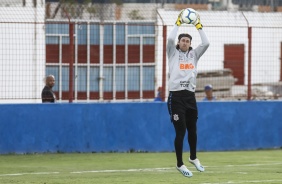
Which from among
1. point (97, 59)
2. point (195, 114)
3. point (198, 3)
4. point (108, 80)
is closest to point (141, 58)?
point (108, 80)

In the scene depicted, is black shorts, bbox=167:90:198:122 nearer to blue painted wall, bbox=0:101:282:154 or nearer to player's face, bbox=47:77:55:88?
blue painted wall, bbox=0:101:282:154

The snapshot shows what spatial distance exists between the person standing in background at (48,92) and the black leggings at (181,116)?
6821mm

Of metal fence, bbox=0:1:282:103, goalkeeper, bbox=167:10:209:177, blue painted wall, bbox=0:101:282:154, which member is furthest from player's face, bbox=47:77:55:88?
goalkeeper, bbox=167:10:209:177

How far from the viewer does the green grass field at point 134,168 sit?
595 inches

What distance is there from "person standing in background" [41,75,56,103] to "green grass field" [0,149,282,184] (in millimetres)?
1396

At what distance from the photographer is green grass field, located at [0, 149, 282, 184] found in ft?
49.6

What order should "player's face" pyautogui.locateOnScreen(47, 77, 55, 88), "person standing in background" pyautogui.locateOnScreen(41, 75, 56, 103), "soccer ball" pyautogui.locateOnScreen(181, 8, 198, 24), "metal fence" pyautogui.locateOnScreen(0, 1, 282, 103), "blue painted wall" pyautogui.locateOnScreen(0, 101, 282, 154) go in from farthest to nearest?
"player's face" pyautogui.locateOnScreen(47, 77, 55, 88) → "person standing in background" pyautogui.locateOnScreen(41, 75, 56, 103) → "metal fence" pyautogui.locateOnScreen(0, 1, 282, 103) → "blue painted wall" pyautogui.locateOnScreen(0, 101, 282, 154) → "soccer ball" pyautogui.locateOnScreen(181, 8, 198, 24)

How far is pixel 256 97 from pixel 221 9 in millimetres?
6578

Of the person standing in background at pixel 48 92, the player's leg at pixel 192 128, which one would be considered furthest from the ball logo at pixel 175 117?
the person standing in background at pixel 48 92

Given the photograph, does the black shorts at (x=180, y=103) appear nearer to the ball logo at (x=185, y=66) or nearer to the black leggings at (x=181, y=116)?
the black leggings at (x=181, y=116)

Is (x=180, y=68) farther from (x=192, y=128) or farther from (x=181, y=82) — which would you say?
(x=192, y=128)

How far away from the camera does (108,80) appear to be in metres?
24.5

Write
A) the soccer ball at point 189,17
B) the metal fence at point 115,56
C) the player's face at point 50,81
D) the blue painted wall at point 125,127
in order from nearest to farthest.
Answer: the soccer ball at point 189,17, the blue painted wall at point 125,127, the metal fence at point 115,56, the player's face at point 50,81

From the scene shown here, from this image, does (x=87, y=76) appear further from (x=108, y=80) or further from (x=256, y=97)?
(x=256, y=97)
